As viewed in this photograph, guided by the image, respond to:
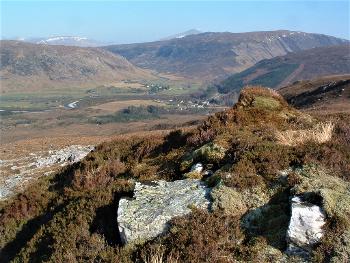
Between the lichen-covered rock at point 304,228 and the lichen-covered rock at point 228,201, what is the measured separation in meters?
1.46

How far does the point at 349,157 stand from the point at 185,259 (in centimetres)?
552

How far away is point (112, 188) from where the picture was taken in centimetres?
1232

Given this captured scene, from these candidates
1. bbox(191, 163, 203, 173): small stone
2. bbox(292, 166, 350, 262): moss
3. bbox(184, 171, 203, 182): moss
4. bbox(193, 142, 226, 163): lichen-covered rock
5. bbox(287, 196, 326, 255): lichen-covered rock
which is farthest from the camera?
bbox(193, 142, 226, 163): lichen-covered rock

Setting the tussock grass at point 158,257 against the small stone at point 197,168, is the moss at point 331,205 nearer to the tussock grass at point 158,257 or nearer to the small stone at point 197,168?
the tussock grass at point 158,257

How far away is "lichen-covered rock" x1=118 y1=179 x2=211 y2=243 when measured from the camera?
9.88 m

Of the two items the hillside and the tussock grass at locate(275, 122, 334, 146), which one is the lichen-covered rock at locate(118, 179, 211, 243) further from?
the tussock grass at locate(275, 122, 334, 146)

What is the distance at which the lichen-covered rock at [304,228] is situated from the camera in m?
8.77

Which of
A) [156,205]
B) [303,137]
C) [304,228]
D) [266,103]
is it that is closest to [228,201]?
[156,205]

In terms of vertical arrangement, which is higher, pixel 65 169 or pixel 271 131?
pixel 271 131

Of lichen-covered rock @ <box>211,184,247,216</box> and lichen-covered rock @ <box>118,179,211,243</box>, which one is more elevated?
lichen-covered rock @ <box>211,184,247,216</box>

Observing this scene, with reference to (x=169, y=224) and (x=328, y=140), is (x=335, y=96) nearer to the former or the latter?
(x=328, y=140)

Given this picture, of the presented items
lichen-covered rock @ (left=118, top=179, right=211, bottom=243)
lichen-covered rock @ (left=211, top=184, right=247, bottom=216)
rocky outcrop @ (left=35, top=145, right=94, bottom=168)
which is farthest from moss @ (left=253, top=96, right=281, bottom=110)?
rocky outcrop @ (left=35, top=145, right=94, bottom=168)

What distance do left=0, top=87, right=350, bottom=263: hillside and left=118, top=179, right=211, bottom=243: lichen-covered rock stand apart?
2 cm

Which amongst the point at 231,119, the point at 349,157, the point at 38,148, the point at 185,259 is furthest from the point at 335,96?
the point at 185,259
